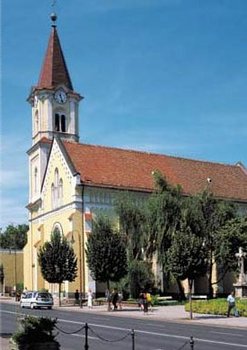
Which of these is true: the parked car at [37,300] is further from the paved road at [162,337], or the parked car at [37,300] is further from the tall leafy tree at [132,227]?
the paved road at [162,337]

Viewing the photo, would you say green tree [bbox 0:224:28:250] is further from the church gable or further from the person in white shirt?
the person in white shirt

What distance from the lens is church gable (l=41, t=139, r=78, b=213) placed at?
61594mm

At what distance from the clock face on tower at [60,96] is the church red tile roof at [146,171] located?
25.8ft

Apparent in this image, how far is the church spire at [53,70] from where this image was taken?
71.7 m

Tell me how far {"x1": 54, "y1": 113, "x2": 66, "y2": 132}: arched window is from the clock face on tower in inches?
64.2

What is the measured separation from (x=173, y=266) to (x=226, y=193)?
33.6 metres

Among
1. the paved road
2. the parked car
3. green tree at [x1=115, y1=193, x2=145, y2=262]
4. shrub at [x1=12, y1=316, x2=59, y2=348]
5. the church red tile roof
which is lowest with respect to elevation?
the parked car

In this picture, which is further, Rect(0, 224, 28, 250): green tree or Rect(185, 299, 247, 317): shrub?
Rect(0, 224, 28, 250): green tree

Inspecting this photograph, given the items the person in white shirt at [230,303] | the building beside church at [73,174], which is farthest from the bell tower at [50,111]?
the person in white shirt at [230,303]

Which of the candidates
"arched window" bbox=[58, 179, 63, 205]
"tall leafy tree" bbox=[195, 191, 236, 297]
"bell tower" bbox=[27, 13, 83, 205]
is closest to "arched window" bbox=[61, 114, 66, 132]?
"bell tower" bbox=[27, 13, 83, 205]

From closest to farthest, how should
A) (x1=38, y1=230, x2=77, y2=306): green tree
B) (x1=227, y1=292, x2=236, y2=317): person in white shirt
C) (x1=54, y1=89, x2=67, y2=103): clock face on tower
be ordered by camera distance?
1. (x1=227, y1=292, x2=236, y2=317): person in white shirt
2. (x1=38, y1=230, x2=77, y2=306): green tree
3. (x1=54, y1=89, x2=67, y2=103): clock face on tower

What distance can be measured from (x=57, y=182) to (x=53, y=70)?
1474 cm

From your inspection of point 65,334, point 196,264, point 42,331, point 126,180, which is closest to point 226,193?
point 126,180

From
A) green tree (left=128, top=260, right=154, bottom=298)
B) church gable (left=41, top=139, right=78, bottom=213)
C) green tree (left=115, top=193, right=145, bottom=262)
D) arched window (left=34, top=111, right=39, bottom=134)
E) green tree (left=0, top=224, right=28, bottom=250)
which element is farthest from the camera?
green tree (left=0, top=224, right=28, bottom=250)
